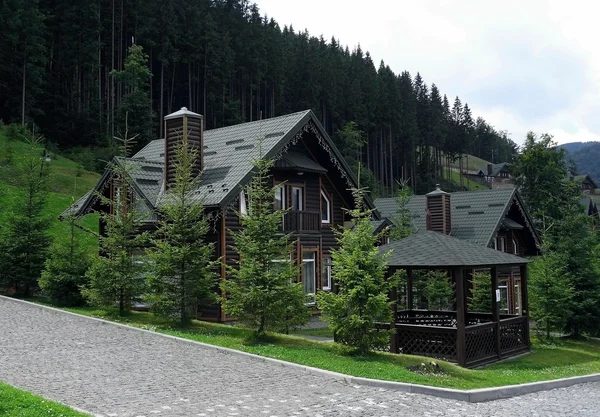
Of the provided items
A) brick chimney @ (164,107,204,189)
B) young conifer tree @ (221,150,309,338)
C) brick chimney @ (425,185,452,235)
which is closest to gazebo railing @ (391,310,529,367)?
young conifer tree @ (221,150,309,338)

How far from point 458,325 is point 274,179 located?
10.9 metres

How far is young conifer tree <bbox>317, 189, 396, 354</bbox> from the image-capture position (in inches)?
564

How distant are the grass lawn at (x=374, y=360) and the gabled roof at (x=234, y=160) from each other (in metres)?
4.98

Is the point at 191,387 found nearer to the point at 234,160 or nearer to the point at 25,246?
the point at 234,160

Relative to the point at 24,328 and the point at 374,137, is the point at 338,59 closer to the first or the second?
the point at 374,137

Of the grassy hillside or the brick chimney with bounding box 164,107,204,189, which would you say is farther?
the grassy hillside

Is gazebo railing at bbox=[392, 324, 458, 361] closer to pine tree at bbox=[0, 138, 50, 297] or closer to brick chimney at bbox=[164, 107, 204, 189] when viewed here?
brick chimney at bbox=[164, 107, 204, 189]

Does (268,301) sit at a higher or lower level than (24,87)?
lower

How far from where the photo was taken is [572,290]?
25000 millimetres

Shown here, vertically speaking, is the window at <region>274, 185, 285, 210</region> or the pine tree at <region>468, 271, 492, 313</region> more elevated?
the window at <region>274, 185, 285, 210</region>

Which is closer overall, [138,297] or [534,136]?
[138,297]

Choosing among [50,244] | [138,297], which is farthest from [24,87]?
[138,297]

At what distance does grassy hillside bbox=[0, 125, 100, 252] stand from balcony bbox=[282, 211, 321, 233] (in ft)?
38.5

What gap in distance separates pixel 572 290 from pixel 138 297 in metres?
18.0
